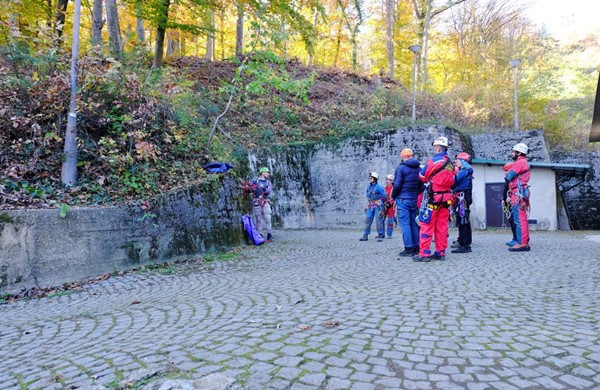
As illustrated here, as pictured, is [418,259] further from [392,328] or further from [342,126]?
[342,126]

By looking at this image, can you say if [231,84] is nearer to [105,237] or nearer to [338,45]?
[105,237]

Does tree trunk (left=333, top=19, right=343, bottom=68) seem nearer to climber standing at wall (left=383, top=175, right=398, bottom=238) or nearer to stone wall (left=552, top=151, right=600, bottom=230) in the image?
stone wall (left=552, top=151, right=600, bottom=230)

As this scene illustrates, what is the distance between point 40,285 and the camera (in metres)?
5.90

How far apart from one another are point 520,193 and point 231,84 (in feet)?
41.8

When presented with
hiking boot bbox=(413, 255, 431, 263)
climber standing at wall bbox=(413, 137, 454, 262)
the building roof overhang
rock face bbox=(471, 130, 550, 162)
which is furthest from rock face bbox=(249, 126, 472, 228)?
hiking boot bbox=(413, 255, 431, 263)

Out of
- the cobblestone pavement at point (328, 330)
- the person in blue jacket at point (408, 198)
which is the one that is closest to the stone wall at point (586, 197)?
the person in blue jacket at point (408, 198)

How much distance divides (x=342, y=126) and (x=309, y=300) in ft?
51.0

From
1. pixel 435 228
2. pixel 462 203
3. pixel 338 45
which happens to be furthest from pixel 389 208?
pixel 338 45

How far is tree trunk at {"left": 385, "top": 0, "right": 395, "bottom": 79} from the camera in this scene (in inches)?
1069

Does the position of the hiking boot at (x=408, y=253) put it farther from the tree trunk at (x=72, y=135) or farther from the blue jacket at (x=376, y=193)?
the tree trunk at (x=72, y=135)

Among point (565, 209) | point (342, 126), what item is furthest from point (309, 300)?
point (565, 209)

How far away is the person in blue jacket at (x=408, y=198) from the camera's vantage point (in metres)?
7.78

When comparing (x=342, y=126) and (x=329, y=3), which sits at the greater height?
(x=329, y=3)

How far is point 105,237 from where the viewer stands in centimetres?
685
